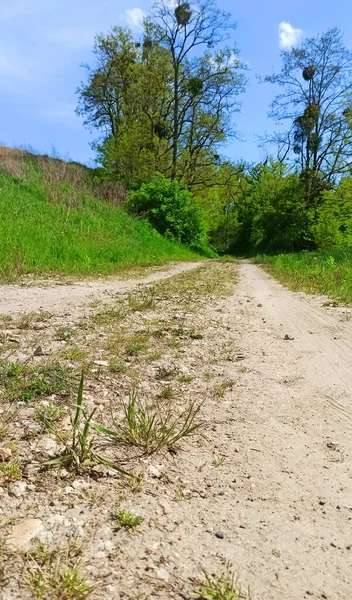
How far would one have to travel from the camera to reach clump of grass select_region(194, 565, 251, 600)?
1096 mm

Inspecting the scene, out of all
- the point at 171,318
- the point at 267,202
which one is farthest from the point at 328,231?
the point at 171,318

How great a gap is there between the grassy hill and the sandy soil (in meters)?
5.10

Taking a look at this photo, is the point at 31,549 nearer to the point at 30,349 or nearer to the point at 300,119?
the point at 30,349

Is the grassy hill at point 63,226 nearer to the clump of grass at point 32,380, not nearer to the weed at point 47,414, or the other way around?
the clump of grass at point 32,380

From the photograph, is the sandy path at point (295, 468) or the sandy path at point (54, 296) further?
the sandy path at point (54, 296)

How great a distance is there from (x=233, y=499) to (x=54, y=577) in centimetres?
68

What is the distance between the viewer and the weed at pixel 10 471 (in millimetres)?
1524

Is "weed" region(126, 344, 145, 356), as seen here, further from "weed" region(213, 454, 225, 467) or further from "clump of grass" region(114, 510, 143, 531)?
"clump of grass" region(114, 510, 143, 531)

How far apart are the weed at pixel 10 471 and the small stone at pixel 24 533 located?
0.24m

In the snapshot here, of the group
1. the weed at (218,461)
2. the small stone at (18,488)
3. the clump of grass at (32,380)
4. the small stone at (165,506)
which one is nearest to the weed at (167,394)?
the clump of grass at (32,380)

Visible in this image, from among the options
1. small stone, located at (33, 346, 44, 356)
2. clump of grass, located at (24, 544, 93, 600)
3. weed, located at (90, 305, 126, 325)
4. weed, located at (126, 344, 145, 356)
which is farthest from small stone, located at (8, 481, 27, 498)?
weed, located at (90, 305, 126, 325)

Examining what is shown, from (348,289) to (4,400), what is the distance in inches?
245

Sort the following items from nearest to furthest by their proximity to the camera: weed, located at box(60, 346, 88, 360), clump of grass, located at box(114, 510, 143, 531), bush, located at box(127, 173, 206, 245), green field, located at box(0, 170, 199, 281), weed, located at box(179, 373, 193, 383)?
clump of grass, located at box(114, 510, 143, 531), weed, located at box(179, 373, 193, 383), weed, located at box(60, 346, 88, 360), green field, located at box(0, 170, 199, 281), bush, located at box(127, 173, 206, 245)

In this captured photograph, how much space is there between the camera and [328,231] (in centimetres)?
2531
